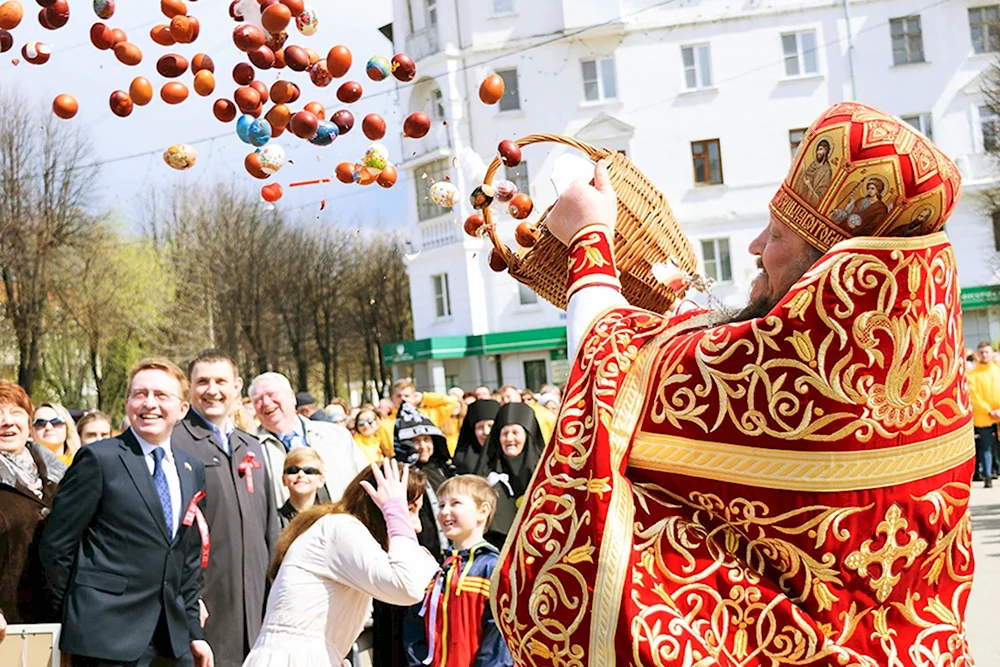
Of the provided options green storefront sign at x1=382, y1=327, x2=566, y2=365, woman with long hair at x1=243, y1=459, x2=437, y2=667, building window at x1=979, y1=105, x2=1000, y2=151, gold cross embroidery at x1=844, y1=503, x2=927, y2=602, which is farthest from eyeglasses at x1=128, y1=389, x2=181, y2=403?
building window at x1=979, y1=105, x2=1000, y2=151

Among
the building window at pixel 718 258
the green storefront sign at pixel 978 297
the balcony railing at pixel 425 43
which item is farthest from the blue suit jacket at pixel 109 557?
the green storefront sign at pixel 978 297

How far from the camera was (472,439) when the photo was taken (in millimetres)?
10375

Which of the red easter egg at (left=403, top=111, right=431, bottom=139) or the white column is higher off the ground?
the red easter egg at (left=403, top=111, right=431, bottom=139)

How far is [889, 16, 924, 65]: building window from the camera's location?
34750 millimetres

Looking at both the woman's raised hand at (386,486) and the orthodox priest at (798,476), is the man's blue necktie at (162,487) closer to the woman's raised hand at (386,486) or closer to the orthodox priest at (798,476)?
the woman's raised hand at (386,486)

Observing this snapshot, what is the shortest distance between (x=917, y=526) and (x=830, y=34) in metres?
34.1

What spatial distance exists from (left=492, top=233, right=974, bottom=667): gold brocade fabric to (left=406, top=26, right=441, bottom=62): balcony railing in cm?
3271

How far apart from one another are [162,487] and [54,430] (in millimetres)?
5152

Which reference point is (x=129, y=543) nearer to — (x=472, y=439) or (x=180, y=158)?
(x=180, y=158)

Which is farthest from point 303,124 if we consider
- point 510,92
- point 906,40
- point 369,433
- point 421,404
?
point 906,40

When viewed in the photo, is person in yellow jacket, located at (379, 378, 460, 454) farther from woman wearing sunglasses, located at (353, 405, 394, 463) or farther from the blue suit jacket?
the blue suit jacket

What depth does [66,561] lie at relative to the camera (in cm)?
546

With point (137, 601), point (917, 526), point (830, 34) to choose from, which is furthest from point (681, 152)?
Result: point (917, 526)

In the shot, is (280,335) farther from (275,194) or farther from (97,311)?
(275,194)
